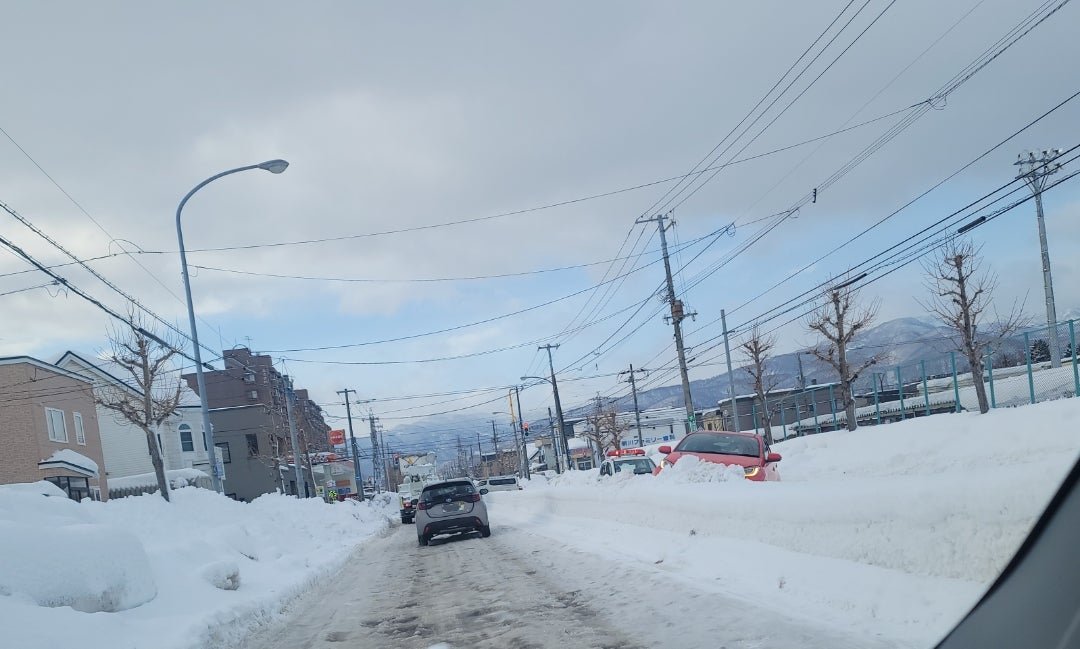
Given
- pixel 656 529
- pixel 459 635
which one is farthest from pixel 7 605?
pixel 656 529

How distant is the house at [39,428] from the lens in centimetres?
3553

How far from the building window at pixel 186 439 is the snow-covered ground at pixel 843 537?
183 feet

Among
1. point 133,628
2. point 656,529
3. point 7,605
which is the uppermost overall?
point 7,605

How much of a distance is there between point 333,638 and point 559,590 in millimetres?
2781

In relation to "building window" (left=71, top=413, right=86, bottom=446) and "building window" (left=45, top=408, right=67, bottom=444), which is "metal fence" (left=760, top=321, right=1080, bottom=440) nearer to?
"building window" (left=45, top=408, right=67, bottom=444)

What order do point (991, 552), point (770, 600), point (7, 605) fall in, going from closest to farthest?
1. point (991, 552)
2. point (7, 605)
3. point (770, 600)

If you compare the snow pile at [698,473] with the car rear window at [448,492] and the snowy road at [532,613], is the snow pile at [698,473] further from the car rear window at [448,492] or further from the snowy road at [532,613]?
the car rear window at [448,492]

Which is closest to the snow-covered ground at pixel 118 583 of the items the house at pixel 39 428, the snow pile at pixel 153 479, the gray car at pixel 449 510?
the gray car at pixel 449 510

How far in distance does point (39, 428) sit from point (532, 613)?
3468cm

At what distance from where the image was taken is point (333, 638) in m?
9.30

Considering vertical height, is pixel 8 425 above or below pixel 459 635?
above

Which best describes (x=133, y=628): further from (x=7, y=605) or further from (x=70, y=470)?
(x=70, y=470)

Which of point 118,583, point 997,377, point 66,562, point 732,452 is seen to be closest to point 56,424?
point 732,452

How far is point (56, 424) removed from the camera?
3841cm
